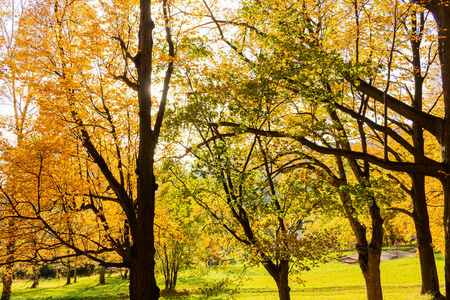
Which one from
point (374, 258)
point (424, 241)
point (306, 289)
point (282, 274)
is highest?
point (424, 241)

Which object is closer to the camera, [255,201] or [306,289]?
[255,201]

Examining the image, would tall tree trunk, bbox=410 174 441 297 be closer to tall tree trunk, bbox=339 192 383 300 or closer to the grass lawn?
the grass lawn

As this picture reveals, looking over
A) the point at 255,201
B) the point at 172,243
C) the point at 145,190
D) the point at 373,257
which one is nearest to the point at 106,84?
the point at 145,190

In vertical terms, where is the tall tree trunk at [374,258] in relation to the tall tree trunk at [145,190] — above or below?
below

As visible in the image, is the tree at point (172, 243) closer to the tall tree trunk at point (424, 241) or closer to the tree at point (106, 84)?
the tree at point (106, 84)

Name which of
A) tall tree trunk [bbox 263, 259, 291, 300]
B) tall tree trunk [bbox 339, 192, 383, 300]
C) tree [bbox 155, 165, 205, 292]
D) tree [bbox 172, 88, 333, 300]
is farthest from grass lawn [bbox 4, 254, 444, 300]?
tall tree trunk [bbox 339, 192, 383, 300]

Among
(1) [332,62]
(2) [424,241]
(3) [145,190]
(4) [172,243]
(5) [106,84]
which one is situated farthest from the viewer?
(4) [172,243]

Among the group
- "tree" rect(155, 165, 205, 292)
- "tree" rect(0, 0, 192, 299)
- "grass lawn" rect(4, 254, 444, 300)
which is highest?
"tree" rect(0, 0, 192, 299)

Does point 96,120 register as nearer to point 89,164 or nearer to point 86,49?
point 89,164

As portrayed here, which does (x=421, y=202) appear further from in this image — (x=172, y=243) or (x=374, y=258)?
(x=172, y=243)

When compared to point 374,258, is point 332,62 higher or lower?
higher

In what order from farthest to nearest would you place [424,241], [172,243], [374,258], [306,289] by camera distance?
[306,289] → [172,243] → [424,241] → [374,258]

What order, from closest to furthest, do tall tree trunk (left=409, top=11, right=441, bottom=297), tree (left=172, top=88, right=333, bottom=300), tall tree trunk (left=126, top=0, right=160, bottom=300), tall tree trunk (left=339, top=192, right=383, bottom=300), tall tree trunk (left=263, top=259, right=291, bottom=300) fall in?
tall tree trunk (left=126, top=0, right=160, bottom=300) < tree (left=172, top=88, right=333, bottom=300) < tall tree trunk (left=263, top=259, right=291, bottom=300) < tall tree trunk (left=339, top=192, right=383, bottom=300) < tall tree trunk (left=409, top=11, right=441, bottom=297)

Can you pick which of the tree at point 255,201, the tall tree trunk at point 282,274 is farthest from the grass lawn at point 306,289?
the tree at point 255,201
